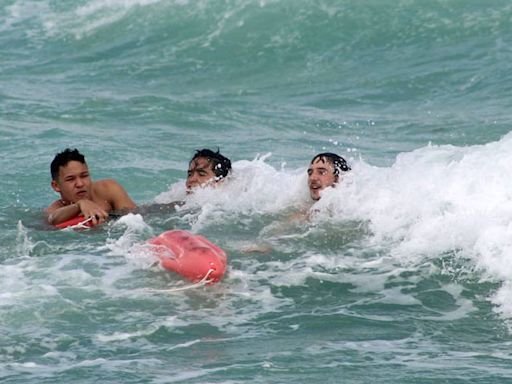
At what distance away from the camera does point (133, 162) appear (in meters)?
15.0

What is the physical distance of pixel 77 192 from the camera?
11.7 m

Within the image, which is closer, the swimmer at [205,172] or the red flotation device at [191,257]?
the red flotation device at [191,257]

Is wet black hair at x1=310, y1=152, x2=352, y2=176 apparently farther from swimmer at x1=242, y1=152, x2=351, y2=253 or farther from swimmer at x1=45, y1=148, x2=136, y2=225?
swimmer at x1=45, y1=148, x2=136, y2=225

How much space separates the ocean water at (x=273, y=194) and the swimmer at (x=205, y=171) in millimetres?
168

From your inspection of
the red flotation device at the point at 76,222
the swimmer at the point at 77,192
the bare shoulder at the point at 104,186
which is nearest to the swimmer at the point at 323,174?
the swimmer at the point at 77,192

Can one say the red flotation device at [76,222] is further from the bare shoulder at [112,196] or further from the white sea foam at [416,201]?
the white sea foam at [416,201]

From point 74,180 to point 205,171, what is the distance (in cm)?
139

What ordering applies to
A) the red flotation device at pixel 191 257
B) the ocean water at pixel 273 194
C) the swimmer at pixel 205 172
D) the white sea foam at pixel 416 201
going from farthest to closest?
the swimmer at pixel 205 172
the white sea foam at pixel 416 201
the red flotation device at pixel 191 257
the ocean water at pixel 273 194

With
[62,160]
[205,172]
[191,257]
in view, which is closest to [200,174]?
[205,172]

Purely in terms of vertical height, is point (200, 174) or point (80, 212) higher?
point (200, 174)

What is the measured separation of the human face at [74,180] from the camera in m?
11.7

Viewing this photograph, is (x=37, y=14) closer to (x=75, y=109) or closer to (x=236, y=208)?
(x=75, y=109)

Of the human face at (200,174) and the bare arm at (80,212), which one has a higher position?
the human face at (200,174)

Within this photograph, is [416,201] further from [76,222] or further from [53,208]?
[53,208]
